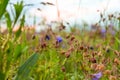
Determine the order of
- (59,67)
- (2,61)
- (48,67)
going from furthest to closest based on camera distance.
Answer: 1. (59,67)
2. (48,67)
3. (2,61)

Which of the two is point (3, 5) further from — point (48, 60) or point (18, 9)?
point (48, 60)

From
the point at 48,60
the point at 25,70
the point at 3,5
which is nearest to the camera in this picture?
the point at 3,5

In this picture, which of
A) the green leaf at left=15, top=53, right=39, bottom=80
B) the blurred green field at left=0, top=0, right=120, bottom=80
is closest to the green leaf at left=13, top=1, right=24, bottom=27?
the blurred green field at left=0, top=0, right=120, bottom=80

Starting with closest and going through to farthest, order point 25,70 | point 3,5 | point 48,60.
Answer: point 3,5, point 25,70, point 48,60

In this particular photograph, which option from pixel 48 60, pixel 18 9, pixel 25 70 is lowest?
pixel 48 60

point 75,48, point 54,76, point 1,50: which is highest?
point 1,50

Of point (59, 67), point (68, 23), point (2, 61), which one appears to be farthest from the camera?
point (68, 23)

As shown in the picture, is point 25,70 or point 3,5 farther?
point 25,70

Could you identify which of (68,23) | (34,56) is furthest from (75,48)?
(68,23)

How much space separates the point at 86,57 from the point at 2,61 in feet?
2.82

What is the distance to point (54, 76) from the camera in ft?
9.01

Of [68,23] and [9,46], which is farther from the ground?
[9,46]

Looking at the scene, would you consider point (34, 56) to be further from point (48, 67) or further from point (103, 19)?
point (103, 19)

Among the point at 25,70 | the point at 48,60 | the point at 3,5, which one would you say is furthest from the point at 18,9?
the point at 48,60
